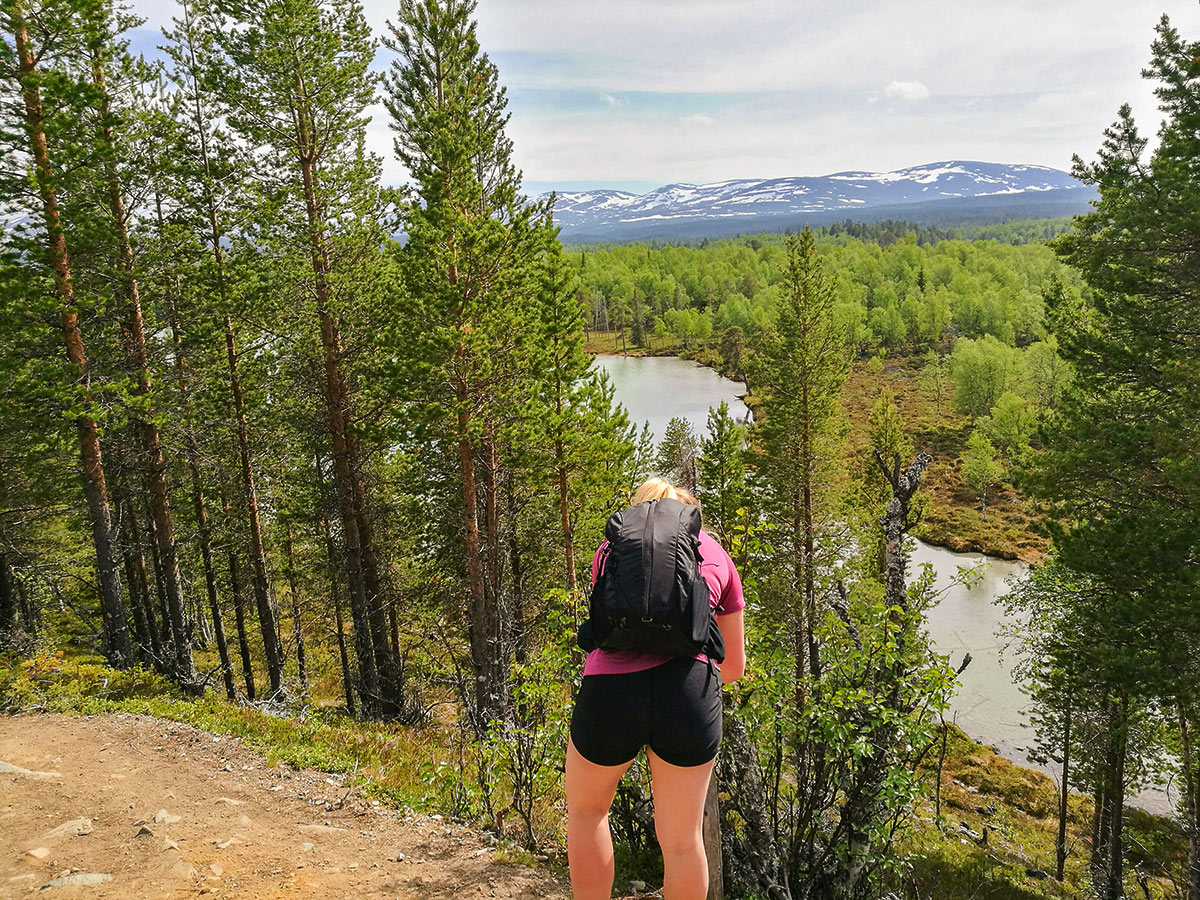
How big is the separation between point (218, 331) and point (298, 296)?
1.63m

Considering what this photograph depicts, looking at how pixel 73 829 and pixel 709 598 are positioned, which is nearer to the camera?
pixel 709 598

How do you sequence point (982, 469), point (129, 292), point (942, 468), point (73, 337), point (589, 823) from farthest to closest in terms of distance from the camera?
point (942, 468) → point (982, 469) → point (129, 292) → point (73, 337) → point (589, 823)

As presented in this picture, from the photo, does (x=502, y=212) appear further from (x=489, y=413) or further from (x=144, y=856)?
(x=144, y=856)

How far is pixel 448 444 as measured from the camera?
1262 cm

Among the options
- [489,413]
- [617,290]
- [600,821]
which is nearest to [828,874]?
[600,821]

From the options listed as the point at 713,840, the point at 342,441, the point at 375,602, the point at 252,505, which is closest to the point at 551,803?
the point at 713,840

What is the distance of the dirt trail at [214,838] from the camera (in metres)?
3.98

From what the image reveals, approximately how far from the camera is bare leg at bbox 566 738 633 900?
8.26ft

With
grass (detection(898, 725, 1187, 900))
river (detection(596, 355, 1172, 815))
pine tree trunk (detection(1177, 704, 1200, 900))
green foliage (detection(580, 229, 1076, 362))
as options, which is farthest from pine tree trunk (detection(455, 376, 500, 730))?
green foliage (detection(580, 229, 1076, 362))

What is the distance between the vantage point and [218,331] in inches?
472

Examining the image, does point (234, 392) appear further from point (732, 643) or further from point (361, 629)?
point (732, 643)

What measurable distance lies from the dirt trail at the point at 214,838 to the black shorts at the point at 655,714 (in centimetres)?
222

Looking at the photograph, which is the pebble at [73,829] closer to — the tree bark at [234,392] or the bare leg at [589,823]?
the bare leg at [589,823]

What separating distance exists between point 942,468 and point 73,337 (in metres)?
50.8
